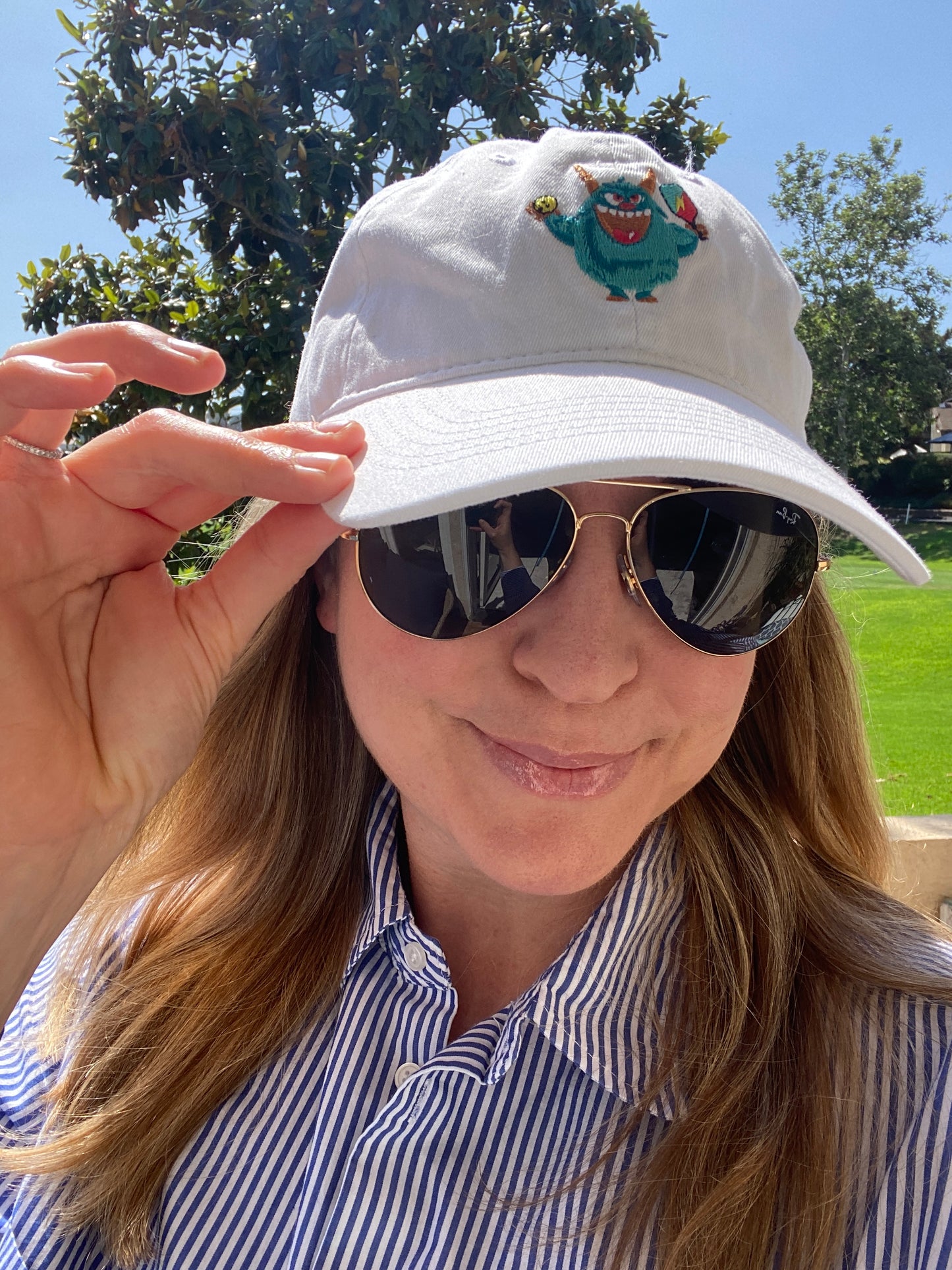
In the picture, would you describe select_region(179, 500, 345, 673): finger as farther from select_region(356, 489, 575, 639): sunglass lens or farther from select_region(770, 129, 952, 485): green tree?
select_region(770, 129, 952, 485): green tree

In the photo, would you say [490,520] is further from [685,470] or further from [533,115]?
[533,115]

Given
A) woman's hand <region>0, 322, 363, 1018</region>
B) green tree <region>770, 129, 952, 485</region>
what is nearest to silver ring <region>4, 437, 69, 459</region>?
woman's hand <region>0, 322, 363, 1018</region>

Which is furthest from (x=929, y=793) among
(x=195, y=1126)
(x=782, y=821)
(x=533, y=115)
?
(x=195, y=1126)

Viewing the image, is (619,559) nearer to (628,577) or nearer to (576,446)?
(628,577)

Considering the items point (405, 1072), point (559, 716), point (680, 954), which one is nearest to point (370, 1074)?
point (405, 1072)

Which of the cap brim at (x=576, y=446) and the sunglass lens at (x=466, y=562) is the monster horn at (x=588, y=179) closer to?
the cap brim at (x=576, y=446)

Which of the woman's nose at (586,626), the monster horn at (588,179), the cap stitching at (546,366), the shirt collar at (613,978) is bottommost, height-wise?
the shirt collar at (613,978)

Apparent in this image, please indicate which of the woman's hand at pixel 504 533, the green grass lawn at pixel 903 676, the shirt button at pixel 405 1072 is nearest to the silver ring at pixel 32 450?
the woman's hand at pixel 504 533
